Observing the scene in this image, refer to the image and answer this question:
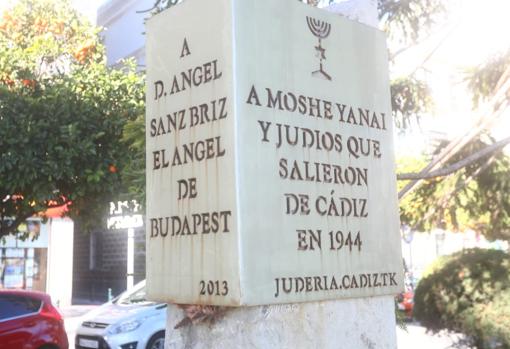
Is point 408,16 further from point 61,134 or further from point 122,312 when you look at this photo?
point 122,312

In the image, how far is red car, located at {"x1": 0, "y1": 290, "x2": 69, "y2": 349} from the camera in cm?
914

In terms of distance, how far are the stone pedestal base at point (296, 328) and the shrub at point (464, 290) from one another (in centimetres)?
555

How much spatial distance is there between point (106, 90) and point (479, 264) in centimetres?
632

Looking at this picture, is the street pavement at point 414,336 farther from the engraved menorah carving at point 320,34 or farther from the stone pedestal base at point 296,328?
the engraved menorah carving at point 320,34

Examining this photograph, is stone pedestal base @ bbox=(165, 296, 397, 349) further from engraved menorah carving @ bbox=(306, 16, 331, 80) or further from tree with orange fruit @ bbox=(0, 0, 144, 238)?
tree with orange fruit @ bbox=(0, 0, 144, 238)

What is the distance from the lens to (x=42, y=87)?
10492 millimetres

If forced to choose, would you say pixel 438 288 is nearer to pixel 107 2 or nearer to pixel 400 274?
pixel 400 274

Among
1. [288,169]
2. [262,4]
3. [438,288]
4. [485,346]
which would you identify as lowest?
[485,346]

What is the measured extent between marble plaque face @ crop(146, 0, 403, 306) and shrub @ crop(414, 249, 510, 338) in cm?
563

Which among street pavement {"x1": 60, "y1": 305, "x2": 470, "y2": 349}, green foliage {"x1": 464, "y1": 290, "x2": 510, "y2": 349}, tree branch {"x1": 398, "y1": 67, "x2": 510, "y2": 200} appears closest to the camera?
tree branch {"x1": 398, "y1": 67, "x2": 510, "y2": 200}

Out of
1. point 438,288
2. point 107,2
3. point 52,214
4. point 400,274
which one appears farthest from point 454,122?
point 400,274

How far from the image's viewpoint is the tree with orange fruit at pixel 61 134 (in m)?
9.01

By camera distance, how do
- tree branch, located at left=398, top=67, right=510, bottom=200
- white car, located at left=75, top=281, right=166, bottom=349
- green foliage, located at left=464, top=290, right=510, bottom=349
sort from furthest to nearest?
white car, located at left=75, top=281, right=166, bottom=349, green foliage, located at left=464, top=290, right=510, bottom=349, tree branch, located at left=398, top=67, right=510, bottom=200

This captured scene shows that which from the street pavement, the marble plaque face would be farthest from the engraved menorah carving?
the street pavement
